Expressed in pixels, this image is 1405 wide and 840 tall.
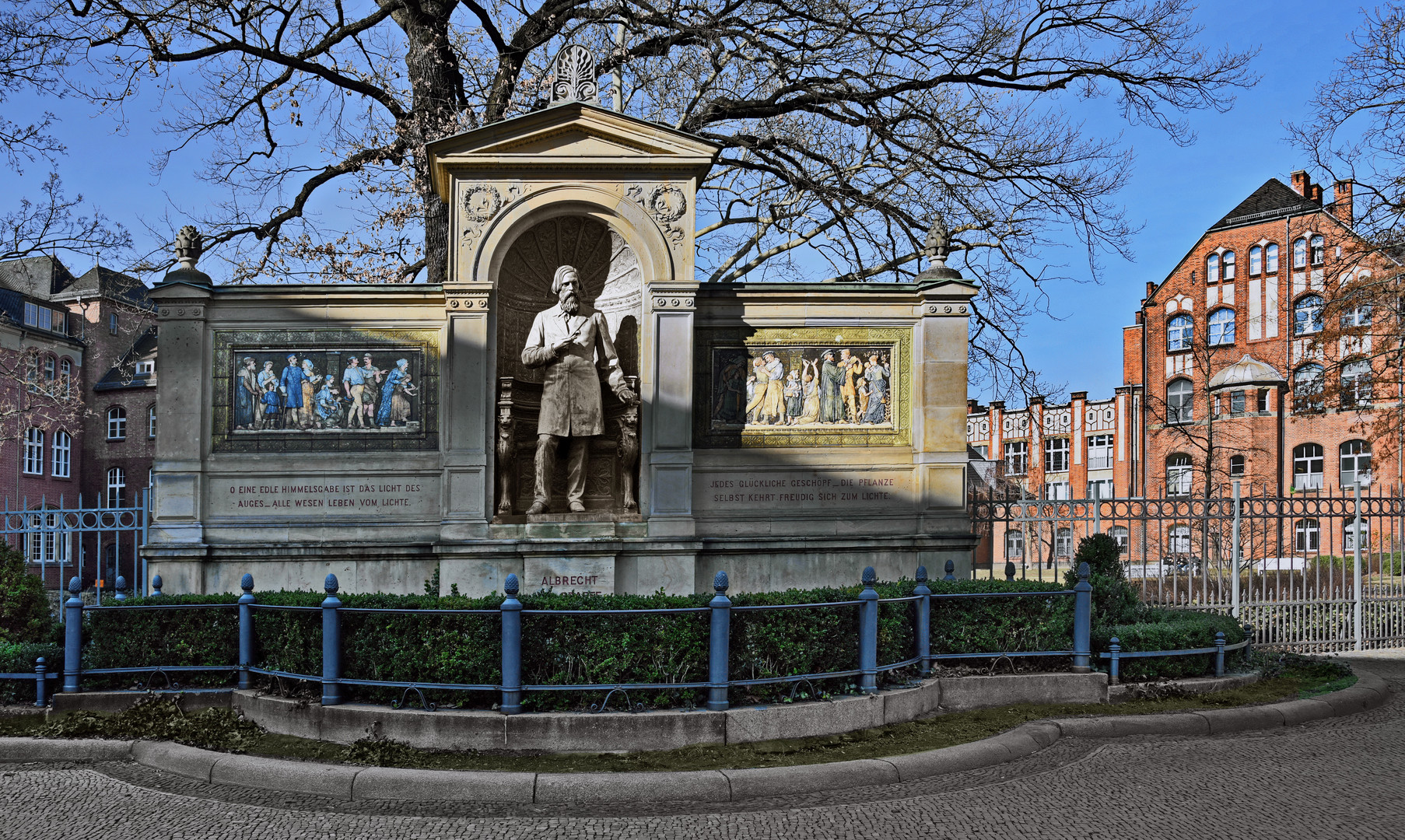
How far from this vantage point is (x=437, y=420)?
421 inches

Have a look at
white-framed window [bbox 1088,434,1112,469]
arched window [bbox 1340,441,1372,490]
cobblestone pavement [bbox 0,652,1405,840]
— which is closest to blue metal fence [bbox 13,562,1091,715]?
cobblestone pavement [bbox 0,652,1405,840]

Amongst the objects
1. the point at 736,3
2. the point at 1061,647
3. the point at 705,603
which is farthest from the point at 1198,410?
the point at 705,603

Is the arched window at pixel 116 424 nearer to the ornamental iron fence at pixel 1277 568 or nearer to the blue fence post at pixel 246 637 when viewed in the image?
the blue fence post at pixel 246 637

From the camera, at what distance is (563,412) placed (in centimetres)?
1066

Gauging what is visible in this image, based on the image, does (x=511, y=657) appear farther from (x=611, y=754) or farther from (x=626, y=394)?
(x=626, y=394)

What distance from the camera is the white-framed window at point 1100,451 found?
140ft

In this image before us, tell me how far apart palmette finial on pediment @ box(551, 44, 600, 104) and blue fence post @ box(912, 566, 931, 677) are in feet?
21.4

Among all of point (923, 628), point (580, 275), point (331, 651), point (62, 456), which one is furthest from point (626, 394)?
point (62, 456)

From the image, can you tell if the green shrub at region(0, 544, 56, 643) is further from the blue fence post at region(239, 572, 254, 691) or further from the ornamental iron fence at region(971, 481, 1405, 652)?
the ornamental iron fence at region(971, 481, 1405, 652)

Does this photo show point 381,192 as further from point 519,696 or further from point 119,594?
point 519,696

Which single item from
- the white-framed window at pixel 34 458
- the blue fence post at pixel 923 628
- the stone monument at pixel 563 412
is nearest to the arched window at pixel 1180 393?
the stone monument at pixel 563 412

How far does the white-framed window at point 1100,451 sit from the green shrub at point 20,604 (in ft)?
133

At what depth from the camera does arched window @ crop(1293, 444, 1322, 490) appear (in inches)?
1473

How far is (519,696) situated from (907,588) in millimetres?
3506
